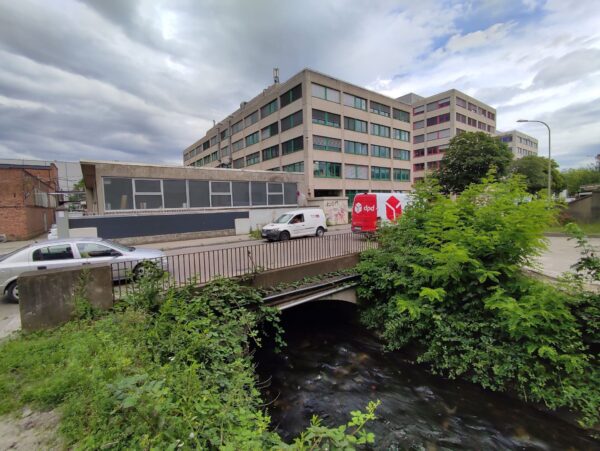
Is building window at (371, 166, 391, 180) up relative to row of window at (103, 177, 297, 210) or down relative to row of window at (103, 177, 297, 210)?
up

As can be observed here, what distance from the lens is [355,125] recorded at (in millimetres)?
34156

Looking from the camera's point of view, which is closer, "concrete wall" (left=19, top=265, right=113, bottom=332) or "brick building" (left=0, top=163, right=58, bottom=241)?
"concrete wall" (left=19, top=265, right=113, bottom=332)

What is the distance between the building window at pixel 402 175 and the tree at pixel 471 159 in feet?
34.9

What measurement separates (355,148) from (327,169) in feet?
19.1

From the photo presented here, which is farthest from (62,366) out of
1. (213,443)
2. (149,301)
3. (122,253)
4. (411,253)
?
(411,253)

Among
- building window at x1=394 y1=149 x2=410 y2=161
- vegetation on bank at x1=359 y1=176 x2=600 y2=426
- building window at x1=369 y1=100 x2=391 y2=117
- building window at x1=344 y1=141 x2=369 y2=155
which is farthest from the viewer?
building window at x1=394 y1=149 x2=410 y2=161

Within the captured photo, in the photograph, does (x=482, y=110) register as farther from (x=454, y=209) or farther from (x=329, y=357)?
(x=329, y=357)

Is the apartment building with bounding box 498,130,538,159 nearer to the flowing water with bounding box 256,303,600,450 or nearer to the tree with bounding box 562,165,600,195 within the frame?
the tree with bounding box 562,165,600,195

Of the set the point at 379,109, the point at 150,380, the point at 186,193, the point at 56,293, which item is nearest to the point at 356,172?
the point at 379,109

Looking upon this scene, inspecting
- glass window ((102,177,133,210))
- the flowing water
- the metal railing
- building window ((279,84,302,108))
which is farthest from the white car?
building window ((279,84,302,108))

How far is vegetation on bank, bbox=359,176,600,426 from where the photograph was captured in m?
5.93

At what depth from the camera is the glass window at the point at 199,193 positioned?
60.5ft

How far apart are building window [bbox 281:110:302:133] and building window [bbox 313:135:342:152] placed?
283 centimetres

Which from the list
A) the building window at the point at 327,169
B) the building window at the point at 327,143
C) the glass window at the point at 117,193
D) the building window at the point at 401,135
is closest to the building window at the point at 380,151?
the building window at the point at 401,135
